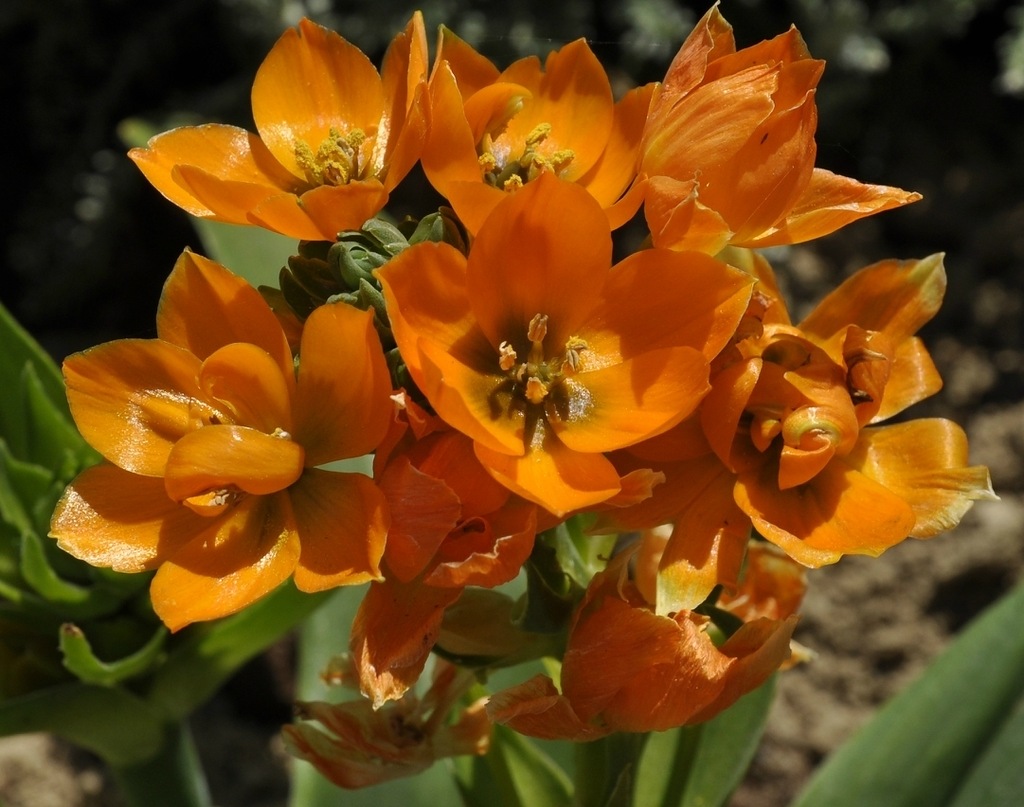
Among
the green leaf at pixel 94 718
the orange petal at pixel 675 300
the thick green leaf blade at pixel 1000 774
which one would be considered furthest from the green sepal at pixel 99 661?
the thick green leaf blade at pixel 1000 774

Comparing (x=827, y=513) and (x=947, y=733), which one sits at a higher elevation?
(x=827, y=513)

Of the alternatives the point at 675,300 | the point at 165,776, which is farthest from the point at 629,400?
the point at 165,776

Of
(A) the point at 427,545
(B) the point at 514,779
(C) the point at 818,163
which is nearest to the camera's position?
(A) the point at 427,545

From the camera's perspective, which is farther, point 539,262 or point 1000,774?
point 1000,774

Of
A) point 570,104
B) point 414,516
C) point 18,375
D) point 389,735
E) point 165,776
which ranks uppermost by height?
point 570,104

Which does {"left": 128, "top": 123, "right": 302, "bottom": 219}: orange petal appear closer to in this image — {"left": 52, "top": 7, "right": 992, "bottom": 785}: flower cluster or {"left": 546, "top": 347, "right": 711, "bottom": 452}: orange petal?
{"left": 52, "top": 7, "right": 992, "bottom": 785}: flower cluster

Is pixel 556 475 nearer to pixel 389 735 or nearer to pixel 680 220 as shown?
pixel 680 220

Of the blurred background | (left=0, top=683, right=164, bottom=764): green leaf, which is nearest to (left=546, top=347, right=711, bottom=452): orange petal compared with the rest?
(left=0, top=683, right=164, bottom=764): green leaf

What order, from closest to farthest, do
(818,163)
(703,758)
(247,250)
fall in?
1. (703,758)
2. (247,250)
3. (818,163)

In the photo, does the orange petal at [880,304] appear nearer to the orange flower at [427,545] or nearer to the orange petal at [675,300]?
the orange petal at [675,300]
